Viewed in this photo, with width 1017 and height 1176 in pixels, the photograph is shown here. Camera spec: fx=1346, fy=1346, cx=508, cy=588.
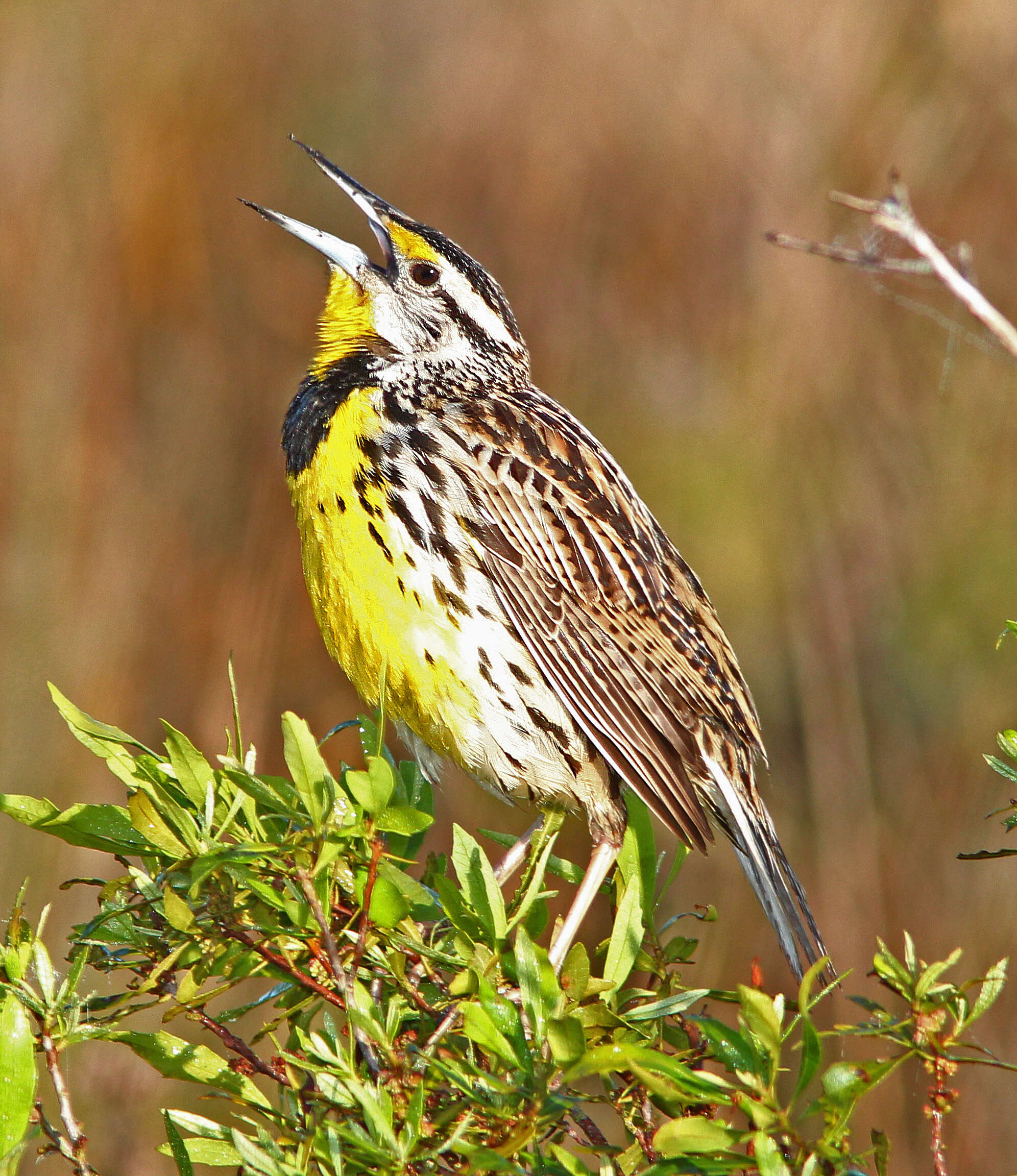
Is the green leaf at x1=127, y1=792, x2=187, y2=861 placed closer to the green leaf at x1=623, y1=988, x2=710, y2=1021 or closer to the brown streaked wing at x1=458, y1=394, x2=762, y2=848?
the green leaf at x1=623, y1=988, x2=710, y2=1021

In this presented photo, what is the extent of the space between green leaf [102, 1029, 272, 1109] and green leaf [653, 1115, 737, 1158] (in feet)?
1.27

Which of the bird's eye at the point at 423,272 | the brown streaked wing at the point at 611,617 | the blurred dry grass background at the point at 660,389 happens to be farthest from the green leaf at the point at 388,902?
the blurred dry grass background at the point at 660,389

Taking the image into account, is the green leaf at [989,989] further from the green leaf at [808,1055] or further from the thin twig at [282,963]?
the thin twig at [282,963]

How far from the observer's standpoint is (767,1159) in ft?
3.11

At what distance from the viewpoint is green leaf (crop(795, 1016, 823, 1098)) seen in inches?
38.4

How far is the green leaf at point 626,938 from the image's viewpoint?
130 centimetres

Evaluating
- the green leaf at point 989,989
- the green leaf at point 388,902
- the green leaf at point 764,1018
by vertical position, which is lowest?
the green leaf at point 388,902

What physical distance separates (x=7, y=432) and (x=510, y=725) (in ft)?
7.94

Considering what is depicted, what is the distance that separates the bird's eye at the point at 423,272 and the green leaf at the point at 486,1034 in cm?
178

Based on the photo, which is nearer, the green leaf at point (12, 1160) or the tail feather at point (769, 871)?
the green leaf at point (12, 1160)

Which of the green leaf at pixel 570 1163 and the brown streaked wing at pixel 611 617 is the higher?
the brown streaked wing at pixel 611 617

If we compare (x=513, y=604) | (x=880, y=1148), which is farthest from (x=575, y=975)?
(x=513, y=604)

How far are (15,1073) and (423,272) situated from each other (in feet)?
5.94

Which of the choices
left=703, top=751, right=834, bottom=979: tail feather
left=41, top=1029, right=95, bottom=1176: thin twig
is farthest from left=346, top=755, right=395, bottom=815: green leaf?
left=703, top=751, right=834, bottom=979: tail feather
